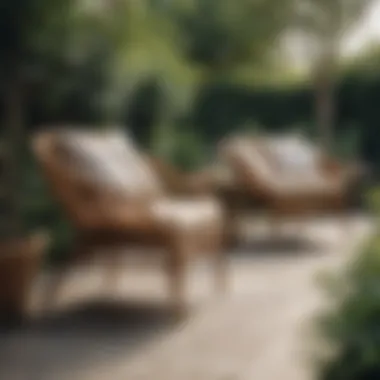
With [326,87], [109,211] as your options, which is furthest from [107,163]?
[326,87]

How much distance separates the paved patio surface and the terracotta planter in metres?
0.10

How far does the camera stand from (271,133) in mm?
10070

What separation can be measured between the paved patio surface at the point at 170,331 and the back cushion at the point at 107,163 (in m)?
0.36

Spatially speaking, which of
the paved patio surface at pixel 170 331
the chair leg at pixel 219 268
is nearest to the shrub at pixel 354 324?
the paved patio surface at pixel 170 331

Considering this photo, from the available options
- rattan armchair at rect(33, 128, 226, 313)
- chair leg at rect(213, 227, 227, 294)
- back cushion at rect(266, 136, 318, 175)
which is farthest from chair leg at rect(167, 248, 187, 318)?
back cushion at rect(266, 136, 318, 175)

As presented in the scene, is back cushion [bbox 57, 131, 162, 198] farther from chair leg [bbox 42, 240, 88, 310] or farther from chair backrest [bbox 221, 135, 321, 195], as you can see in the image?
chair backrest [bbox 221, 135, 321, 195]

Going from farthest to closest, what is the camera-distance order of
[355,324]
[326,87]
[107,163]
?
[326,87]
[107,163]
[355,324]

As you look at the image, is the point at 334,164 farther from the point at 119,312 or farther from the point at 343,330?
the point at 343,330

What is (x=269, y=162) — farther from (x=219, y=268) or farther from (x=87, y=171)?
(x=87, y=171)

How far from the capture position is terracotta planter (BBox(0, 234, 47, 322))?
3.58 meters

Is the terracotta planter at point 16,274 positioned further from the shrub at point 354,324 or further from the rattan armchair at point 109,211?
the shrub at point 354,324

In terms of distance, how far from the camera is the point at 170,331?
3484mm

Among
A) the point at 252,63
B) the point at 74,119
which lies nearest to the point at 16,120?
the point at 74,119

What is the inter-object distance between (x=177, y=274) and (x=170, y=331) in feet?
0.82
